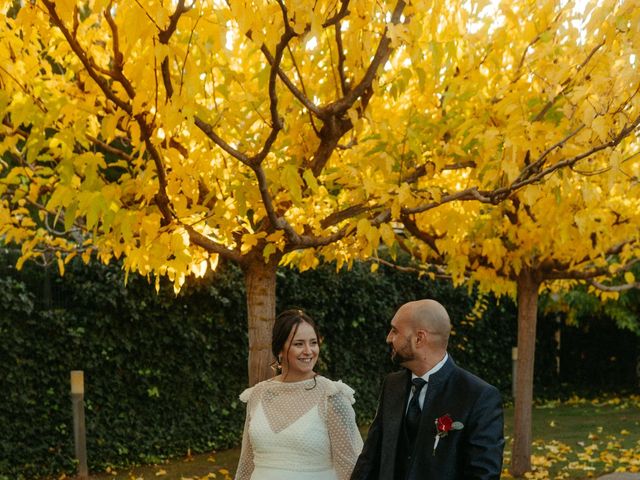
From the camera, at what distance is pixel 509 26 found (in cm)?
729

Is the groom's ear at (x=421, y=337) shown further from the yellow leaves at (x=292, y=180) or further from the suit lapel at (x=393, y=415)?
the yellow leaves at (x=292, y=180)

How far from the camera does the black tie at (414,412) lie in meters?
3.75

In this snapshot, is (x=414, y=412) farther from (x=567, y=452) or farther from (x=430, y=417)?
(x=567, y=452)

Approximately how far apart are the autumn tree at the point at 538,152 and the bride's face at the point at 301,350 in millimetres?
1294

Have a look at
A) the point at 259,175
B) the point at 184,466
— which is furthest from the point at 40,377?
the point at 259,175

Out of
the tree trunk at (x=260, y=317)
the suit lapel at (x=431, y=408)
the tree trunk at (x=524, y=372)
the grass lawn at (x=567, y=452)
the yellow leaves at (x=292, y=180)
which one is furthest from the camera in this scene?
the grass lawn at (x=567, y=452)

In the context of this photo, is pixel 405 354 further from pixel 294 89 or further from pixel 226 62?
pixel 226 62

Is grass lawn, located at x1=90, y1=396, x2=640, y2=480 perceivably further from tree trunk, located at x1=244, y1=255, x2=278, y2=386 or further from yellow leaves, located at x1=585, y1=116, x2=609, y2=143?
yellow leaves, located at x1=585, y1=116, x2=609, y2=143

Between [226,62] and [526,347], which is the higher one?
[226,62]

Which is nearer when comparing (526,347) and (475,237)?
(475,237)

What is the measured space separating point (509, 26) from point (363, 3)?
7.95 ft

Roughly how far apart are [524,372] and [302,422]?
18.2ft

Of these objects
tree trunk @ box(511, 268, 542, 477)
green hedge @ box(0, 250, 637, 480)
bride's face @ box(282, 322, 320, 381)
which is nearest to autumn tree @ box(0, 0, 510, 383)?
bride's face @ box(282, 322, 320, 381)

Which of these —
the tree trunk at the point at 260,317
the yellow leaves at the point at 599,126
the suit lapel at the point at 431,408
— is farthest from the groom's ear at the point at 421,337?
the tree trunk at the point at 260,317
